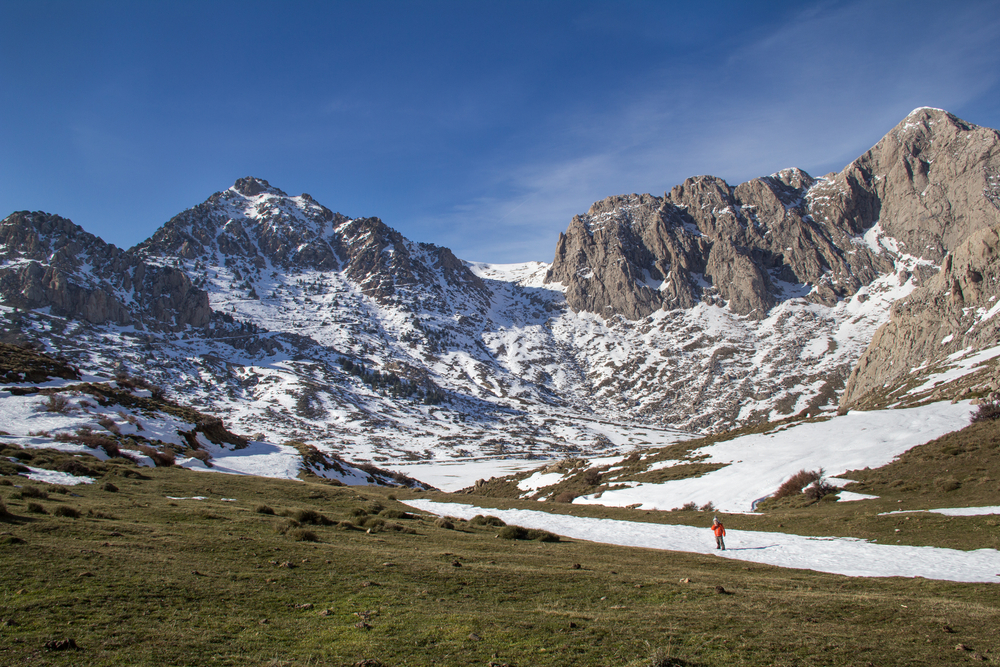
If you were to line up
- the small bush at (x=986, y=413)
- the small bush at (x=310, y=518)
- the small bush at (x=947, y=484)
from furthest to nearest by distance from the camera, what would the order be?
the small bush at (x=986, y=413), the small bush at (x=947, y=484), the small bush at (x=310, y=518)

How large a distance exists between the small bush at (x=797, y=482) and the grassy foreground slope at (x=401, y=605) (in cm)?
1501

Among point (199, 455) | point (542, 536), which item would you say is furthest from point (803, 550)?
point (199, 455)

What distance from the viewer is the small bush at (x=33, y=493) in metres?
18.5

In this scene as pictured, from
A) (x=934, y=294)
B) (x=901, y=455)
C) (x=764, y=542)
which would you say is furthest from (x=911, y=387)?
(x=934, y=294)

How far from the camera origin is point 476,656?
337 inches

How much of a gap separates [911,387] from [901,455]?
26.9m

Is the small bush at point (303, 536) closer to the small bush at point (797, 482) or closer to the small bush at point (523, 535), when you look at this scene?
the small bush at point (523, 535)

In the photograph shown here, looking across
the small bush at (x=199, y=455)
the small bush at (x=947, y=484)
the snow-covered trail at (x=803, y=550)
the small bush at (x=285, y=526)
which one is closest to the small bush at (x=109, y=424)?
the small bush at (x=199, y=455)

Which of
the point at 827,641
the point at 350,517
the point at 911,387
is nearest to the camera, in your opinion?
the point at 827,641

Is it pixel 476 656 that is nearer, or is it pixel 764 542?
pixel 476 656

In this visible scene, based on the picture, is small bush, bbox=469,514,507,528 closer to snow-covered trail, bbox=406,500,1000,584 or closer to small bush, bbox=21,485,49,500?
snow-covered trail, bbox=406,500,1000,584

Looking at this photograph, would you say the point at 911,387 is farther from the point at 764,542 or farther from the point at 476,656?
the point at 476,656

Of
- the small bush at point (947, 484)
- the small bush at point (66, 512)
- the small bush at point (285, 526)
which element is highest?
the small bush at point (66, 512)

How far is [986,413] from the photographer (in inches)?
1250
